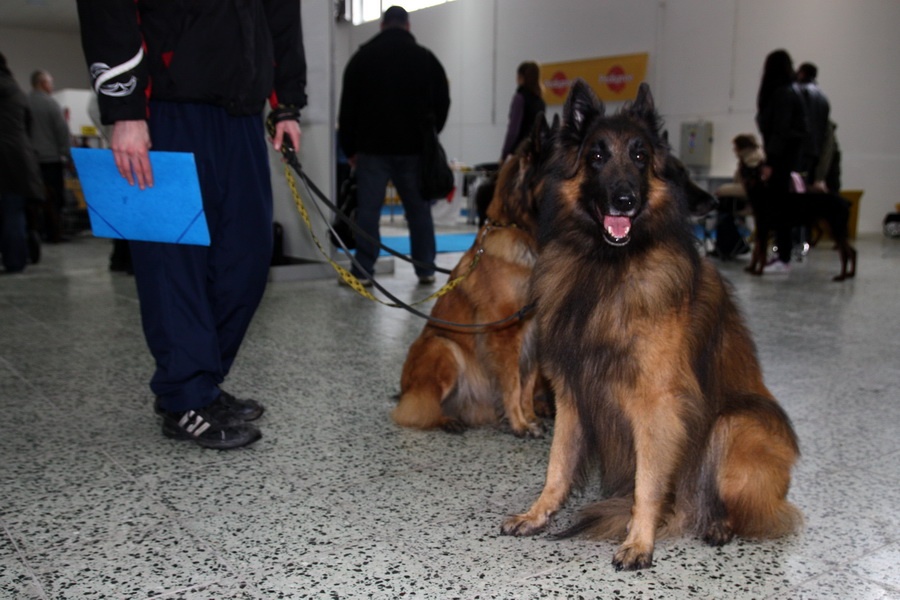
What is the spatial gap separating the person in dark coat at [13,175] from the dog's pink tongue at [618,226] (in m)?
7.09

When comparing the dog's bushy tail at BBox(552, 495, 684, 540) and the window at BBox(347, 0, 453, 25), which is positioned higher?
the window at BBox(347, 0, 453, 25)

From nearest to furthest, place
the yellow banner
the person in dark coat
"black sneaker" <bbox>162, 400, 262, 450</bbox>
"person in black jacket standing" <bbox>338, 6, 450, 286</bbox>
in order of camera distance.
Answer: "black sneaker" <bbox>162, 400, 262, 450</bbox> < "person in black jacket standing" <bbox>338, 6, 450, 286</bbox> < the person in dark coat < the yellow banner

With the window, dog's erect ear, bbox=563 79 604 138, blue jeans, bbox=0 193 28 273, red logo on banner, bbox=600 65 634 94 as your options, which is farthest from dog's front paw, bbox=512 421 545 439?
the window

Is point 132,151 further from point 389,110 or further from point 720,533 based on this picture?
point 389,110

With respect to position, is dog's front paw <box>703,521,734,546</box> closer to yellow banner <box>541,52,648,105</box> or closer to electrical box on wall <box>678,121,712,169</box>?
electrical box on wall <box>678,121,712,169</box>

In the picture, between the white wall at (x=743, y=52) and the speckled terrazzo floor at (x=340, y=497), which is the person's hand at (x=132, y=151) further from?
the white wall at (x=743, y=52)

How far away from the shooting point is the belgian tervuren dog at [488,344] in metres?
3.00

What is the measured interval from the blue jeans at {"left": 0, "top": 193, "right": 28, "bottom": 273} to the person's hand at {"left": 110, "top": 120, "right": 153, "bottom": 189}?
19.2 feet

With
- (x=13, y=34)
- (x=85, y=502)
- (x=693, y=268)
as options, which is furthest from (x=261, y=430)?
(x=13, y=34)

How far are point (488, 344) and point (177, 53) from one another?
5.11ft

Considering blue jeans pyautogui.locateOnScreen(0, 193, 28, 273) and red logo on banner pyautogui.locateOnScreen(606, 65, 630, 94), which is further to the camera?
red logo on banner pyautogui.locateOnScreen(606, 65, 630, 94)

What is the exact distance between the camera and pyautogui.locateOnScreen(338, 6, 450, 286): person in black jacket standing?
600 cm

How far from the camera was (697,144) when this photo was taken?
12742 mm

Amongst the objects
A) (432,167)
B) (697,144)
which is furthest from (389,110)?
(697,144)
